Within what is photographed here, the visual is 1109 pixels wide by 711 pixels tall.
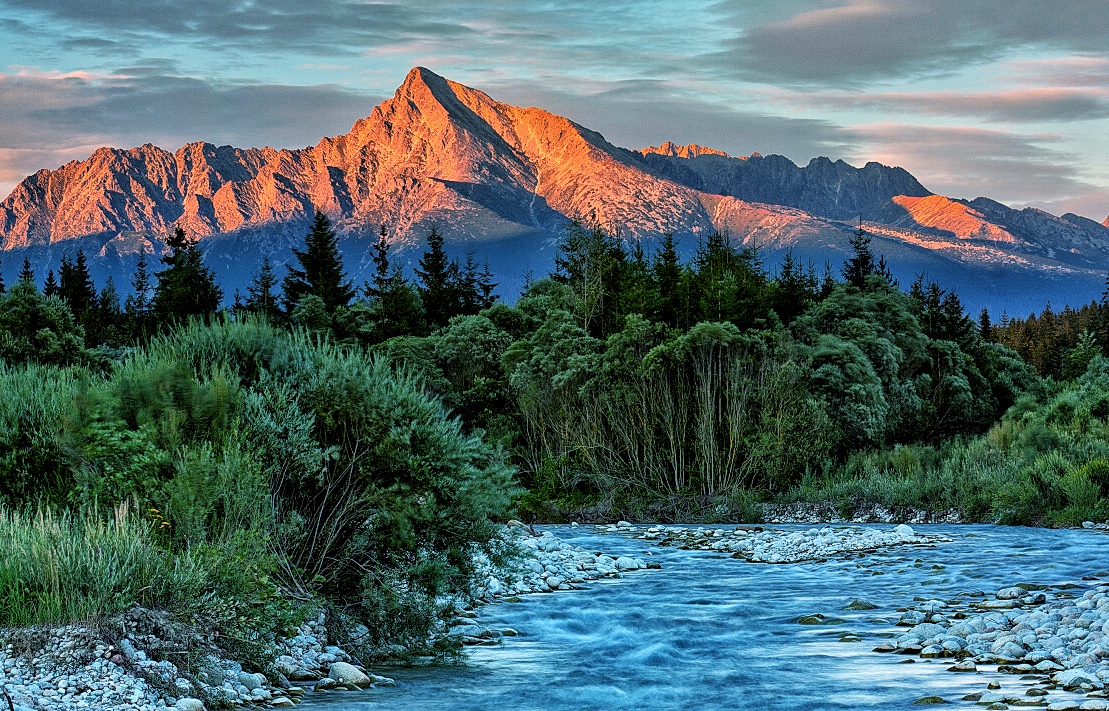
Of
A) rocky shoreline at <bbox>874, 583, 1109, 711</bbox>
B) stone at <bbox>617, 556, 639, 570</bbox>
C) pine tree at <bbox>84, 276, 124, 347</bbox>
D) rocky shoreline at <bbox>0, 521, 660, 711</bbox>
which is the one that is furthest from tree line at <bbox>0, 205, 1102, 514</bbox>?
rocky shoreline at <bbox>0, 521, 660, 711</bbox>

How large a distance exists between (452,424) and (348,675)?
142 inches

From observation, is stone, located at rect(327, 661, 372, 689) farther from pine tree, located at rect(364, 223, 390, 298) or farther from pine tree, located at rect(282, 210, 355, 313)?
pine tree, located at rect(282, 210, 355, 313)

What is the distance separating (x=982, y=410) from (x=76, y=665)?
136 ft

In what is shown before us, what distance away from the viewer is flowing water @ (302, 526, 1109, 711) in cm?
1099

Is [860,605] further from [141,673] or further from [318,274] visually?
[318,274]

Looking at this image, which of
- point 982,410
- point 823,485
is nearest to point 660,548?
point 823,485

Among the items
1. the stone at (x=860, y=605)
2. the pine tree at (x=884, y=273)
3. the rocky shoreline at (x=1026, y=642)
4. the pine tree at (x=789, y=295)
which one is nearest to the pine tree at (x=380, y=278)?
the pine tree at (x=789, y=295)

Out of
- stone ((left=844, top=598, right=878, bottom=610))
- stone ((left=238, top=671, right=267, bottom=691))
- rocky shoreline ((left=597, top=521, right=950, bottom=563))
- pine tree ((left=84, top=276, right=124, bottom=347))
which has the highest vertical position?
stone ((left=238, top=671, right=267, bottom=691))

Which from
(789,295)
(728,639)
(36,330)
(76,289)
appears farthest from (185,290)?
(728,639)

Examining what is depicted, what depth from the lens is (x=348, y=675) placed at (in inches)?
434

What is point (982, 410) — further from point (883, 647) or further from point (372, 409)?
point (372, 409)

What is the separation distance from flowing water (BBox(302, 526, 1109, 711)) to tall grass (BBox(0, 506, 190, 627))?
1922 millimetres

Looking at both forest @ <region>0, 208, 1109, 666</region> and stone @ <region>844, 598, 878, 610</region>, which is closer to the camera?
forest @ <region>0, 208, 1109, 666</region>

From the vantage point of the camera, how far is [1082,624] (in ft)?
41.9
